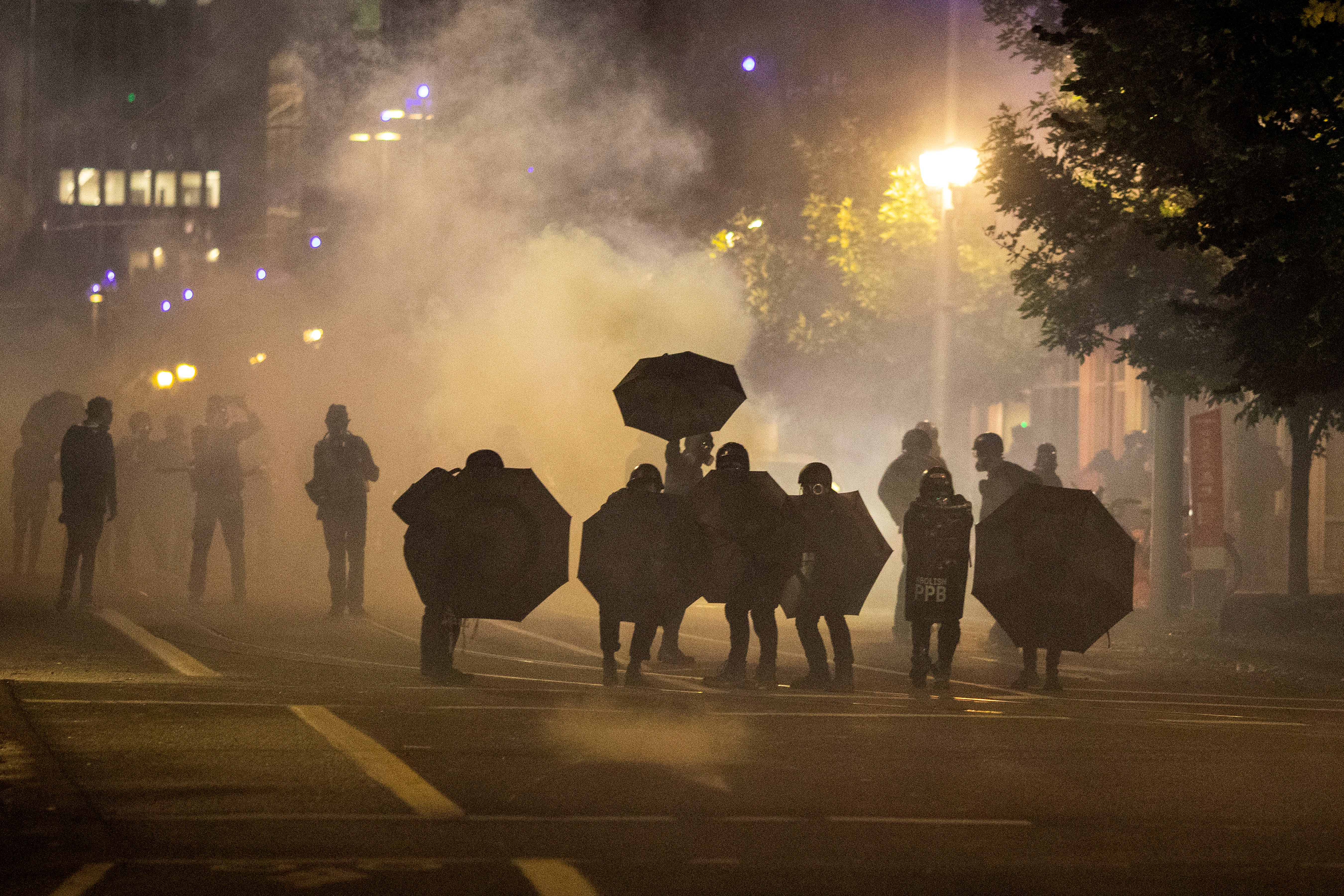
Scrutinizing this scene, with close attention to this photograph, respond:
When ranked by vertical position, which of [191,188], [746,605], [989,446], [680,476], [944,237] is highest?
[191,188]

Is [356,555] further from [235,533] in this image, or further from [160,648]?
[160,648]

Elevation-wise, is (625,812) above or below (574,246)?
below

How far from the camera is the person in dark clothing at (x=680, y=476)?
12.3m

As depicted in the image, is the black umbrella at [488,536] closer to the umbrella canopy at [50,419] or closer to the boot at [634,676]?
the boot at [634,676]

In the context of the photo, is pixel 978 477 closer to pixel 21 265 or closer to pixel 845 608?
pixel 845 608

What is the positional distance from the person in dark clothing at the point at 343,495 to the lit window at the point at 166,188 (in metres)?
87.5

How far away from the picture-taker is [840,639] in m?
11.0

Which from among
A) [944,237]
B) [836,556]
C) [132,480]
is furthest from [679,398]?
[132,480]

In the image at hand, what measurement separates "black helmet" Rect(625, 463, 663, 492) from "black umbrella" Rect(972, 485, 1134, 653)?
6.44ft

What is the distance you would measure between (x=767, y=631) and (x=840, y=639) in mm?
449

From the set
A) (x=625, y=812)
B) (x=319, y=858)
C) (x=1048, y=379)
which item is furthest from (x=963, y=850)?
(x=1048, y=379)

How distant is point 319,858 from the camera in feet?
18.7

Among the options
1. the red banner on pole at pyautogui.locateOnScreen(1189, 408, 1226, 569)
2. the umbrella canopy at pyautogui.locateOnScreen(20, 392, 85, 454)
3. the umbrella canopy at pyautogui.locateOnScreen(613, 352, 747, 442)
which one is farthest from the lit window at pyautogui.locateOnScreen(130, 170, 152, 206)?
the umbrella canopy at pyautogui.locateOnScreen(613, 352, 747, 442)

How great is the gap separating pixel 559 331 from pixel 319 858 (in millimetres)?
29439
